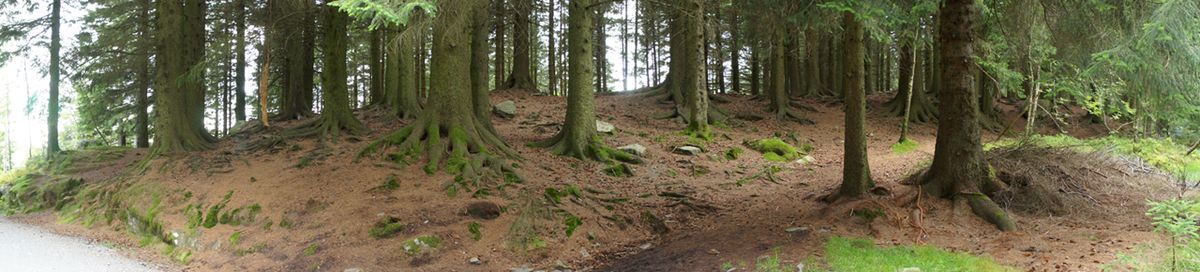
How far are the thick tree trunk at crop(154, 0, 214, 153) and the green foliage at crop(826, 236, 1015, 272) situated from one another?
13.2 metres

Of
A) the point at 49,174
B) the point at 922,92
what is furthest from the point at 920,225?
the point at 49,174

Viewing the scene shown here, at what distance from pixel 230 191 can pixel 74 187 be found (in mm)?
6296

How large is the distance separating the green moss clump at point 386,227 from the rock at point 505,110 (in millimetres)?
8647

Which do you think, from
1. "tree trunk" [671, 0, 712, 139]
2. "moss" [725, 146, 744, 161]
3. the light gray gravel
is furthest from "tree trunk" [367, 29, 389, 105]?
"moss" [725, 146, 744, 161]

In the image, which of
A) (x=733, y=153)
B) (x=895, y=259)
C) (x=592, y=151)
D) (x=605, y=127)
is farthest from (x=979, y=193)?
(x=605, y=127)

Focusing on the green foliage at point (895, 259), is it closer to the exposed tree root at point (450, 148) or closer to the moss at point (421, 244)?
the moss at point (421, 244)

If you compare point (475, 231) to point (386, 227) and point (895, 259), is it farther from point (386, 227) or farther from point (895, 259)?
point (895, 259)

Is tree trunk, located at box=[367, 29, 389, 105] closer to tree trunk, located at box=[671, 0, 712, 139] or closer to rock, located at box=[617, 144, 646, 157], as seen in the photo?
rock, located at box=[617, 144, 646, 157]

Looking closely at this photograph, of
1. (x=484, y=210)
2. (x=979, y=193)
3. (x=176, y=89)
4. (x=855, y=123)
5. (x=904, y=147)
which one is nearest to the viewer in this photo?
(x=979, y=193)

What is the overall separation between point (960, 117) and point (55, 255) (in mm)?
12495

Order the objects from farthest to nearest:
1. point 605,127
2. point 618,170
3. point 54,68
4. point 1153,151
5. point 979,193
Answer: point 54,68
point 605,127
point 618,170
point 1153,151
point 979,193

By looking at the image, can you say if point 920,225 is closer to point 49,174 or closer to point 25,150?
point 49,174

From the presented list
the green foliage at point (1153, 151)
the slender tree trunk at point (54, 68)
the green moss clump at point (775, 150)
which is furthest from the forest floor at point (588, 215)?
the slender tree trunk at point (54, 68)

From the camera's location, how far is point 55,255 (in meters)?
8.75
